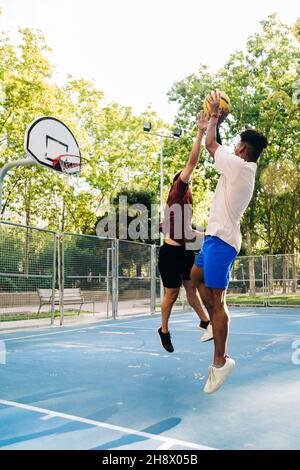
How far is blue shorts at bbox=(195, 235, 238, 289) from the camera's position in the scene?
10.3 ft

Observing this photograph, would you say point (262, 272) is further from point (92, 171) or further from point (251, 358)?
point (251, 358)

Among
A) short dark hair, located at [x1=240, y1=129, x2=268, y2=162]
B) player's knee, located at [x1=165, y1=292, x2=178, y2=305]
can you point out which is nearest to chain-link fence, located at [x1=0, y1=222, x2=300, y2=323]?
player's knee, located at [x1=165, y1=292, x2=178, y2=305]

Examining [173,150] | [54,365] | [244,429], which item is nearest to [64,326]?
[54,365]

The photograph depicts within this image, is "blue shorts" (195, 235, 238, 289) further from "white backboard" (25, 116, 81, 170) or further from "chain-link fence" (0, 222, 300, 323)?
"chain-link fence" (0, 222, 300, 323)

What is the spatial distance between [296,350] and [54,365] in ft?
13.6

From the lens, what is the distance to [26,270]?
40.2ft

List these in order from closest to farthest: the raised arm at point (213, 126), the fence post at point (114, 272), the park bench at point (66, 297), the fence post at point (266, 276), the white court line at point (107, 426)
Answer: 1. the raised arm at point (213, 126)
2. the white court line at point (107, 426)
3. the park bench at point (66, 297)
4. the fence post at point (114, 272)
5. the fence post at point (266, 276)

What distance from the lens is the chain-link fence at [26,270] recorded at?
11742 millimetres

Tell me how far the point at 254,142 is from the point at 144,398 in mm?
2899

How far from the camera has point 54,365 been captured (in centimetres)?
675

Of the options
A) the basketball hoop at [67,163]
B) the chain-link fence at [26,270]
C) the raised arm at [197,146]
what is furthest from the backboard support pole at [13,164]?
the chain-link fence at [26,270]

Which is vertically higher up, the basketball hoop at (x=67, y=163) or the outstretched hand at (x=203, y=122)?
the basketball hoop at (x=67, y=163)

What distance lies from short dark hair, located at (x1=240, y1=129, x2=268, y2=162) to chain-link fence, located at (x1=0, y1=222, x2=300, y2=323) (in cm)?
788

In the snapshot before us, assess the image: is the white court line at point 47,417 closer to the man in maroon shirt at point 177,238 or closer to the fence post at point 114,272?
the man in maroon shirt at point 177,238
